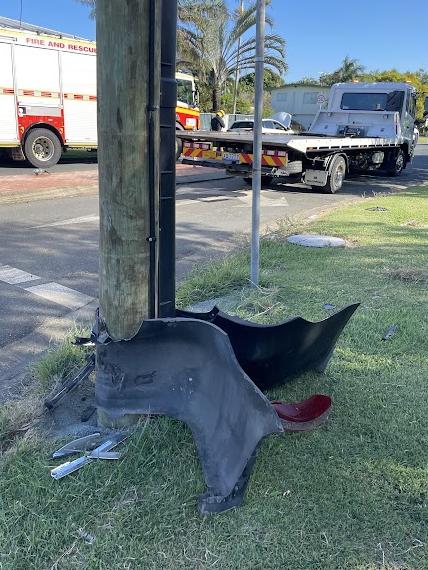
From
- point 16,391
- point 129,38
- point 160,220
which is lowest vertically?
point 16,391

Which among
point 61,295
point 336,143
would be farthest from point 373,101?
point 61,295

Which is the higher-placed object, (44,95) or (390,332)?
(44,95)

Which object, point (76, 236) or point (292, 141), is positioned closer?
point (76, 236)

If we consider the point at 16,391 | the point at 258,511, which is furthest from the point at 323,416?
the point at 16,391

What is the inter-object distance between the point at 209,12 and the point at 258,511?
32079mm

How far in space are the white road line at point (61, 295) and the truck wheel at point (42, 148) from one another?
11297 millimetres

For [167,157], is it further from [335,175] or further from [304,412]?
[335,175]

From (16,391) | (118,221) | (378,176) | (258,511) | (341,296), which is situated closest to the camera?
(258,511)

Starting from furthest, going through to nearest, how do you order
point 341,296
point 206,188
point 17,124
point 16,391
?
point 17,124 < point 206,188 < point 341,296 < point 16,391

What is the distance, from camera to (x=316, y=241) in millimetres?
7152

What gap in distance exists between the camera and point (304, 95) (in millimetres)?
34344

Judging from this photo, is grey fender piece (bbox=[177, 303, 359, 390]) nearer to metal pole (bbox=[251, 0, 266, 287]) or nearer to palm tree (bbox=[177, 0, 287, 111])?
metal pole (bbox=[251, 0, 266, 287])

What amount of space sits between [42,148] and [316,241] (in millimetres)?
11626

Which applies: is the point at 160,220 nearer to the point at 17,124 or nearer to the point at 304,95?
the point at 17,124
